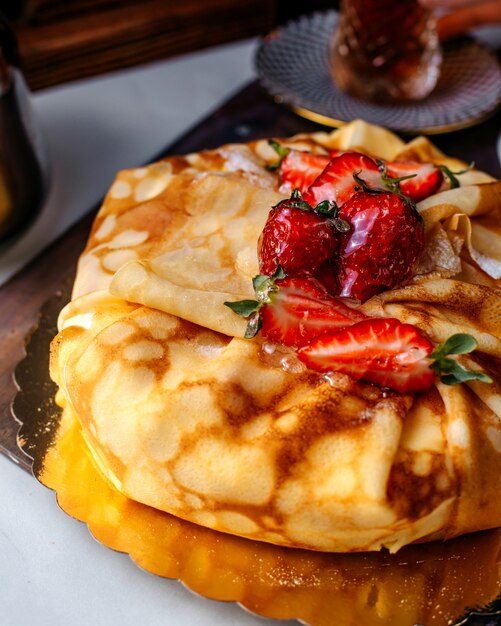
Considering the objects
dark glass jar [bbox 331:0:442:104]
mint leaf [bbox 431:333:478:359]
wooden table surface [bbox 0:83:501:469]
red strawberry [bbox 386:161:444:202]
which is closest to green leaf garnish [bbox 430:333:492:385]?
mint leaf [bbox 431:333:478:359]

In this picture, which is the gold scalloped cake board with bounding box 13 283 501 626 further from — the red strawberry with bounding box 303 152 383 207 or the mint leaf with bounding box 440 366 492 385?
the red strawberry with bounding box 303 152 383 207

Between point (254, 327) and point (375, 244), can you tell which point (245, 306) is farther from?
point (375, 244)

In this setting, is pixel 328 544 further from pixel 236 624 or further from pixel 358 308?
pixel 358 308

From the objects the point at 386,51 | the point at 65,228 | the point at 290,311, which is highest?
the point at 290,311

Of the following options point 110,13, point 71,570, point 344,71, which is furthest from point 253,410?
point 110,13

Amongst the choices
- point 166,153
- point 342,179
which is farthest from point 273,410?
point 166,153

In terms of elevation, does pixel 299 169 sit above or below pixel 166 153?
above

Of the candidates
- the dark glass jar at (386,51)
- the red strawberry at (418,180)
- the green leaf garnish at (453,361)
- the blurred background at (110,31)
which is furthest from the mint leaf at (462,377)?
the blurred background at (110,31)
